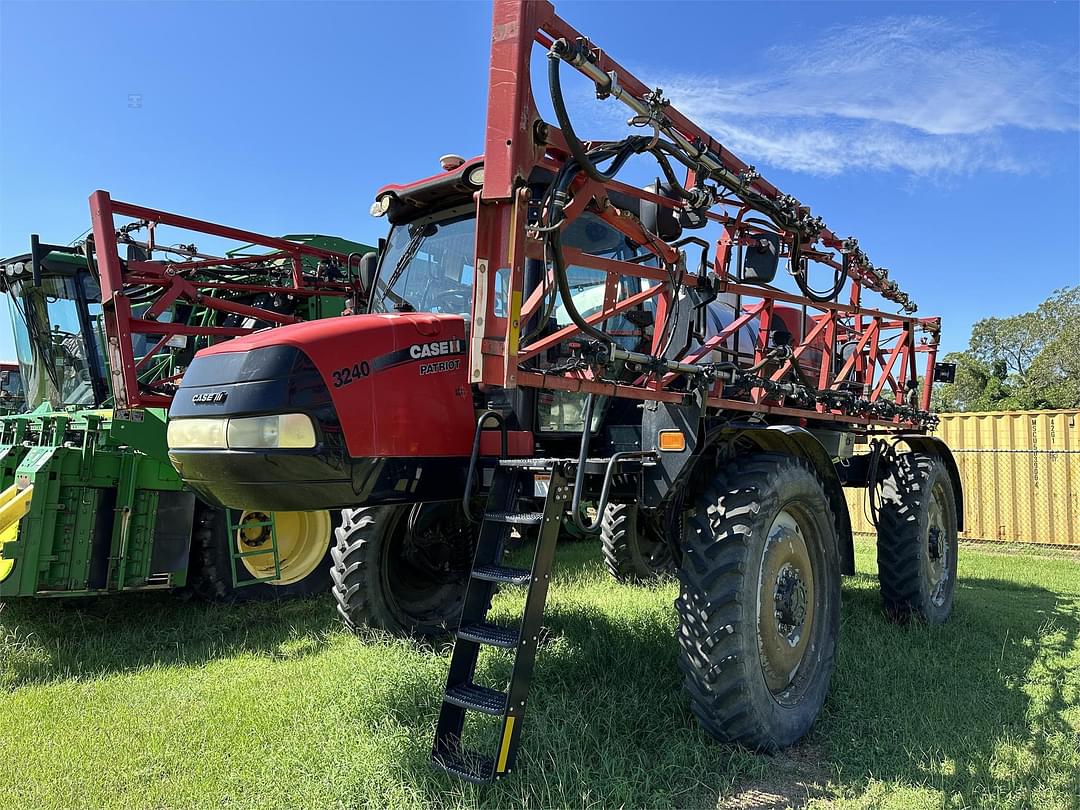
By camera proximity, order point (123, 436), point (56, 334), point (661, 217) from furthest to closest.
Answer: point (56, 334) < point (123, 436) < point (661, 217)

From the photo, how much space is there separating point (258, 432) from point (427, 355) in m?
0.83

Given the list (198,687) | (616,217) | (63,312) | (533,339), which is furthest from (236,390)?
(63,312)

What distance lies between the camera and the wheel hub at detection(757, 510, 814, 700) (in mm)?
3383

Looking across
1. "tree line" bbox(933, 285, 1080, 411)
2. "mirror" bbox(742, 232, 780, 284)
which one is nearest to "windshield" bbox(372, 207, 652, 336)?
"mirror" bbox(742, 232, 780, 284)

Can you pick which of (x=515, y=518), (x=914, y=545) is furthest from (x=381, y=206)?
(x=914, y=545)

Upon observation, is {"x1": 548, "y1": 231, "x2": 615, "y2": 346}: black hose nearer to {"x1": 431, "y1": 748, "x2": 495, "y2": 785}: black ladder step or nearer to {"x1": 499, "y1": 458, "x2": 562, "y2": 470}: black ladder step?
{"x1": 499, "y1": 458, "x2": 562, "y2": 470}: black ladder step

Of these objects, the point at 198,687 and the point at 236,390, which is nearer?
the point at 236,390

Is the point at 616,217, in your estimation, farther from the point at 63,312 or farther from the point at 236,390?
the point at 63,312

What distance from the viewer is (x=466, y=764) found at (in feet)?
9.07

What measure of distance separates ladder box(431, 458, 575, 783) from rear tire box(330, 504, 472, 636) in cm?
135

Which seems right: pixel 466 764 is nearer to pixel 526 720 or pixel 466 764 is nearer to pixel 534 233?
pixel 526 720

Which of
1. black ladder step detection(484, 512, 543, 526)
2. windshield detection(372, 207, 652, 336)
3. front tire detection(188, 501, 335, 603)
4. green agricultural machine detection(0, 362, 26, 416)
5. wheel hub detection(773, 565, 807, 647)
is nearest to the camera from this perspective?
black ladder step detection(484, 512, 543, 526)

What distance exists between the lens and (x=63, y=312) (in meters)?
7.11

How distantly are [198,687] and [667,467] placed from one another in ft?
9.52
